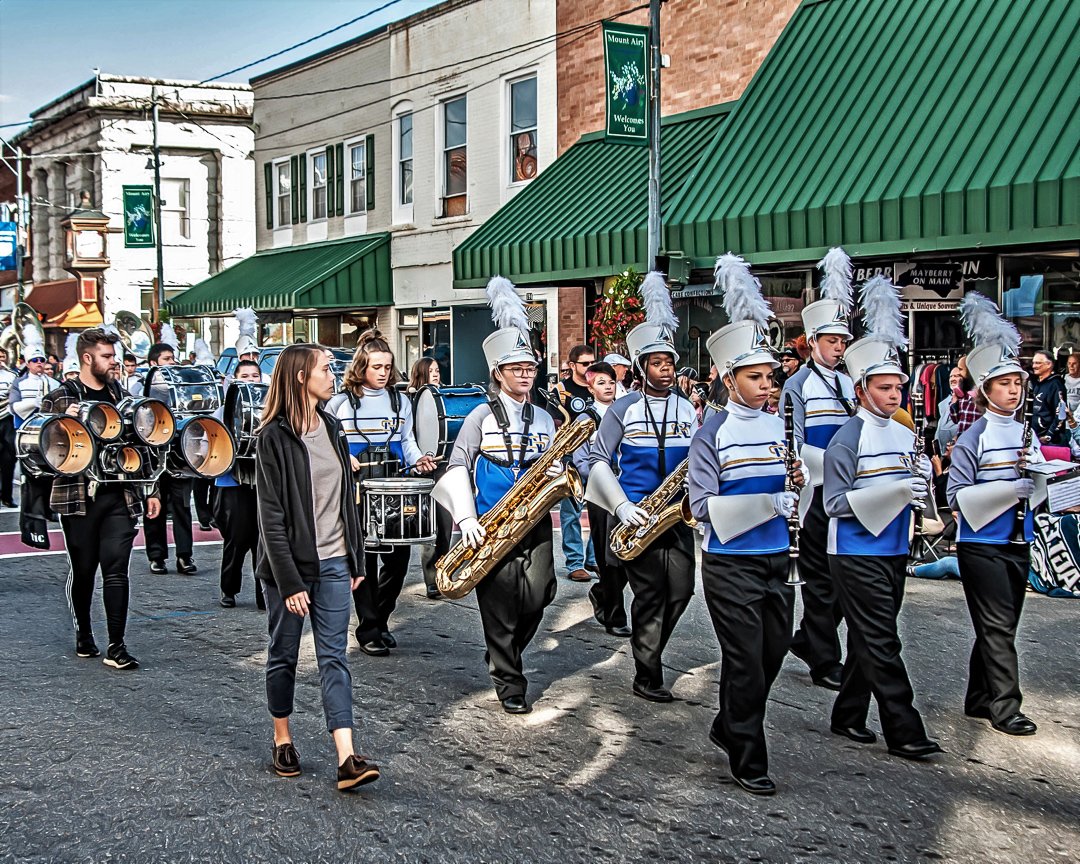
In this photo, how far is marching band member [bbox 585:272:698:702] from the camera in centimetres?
676

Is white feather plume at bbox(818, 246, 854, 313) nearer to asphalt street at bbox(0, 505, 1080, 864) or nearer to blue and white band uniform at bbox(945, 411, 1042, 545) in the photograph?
asphalt street at bbox(0, 505, 1080, 864)

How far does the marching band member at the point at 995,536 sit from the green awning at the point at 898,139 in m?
6.06

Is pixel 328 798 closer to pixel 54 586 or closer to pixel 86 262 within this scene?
pixel 54 586

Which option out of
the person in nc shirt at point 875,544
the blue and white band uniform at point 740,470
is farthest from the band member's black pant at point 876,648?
the blue and white band uniform at point 740,470

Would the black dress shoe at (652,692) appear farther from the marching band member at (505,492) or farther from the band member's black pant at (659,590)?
the marching band member at (505,492)

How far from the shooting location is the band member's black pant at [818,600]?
7035 millimetres

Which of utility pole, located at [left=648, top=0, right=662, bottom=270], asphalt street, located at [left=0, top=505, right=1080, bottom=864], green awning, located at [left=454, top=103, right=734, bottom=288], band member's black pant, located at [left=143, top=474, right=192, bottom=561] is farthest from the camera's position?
green awning, located at [left=454, top=103, right=734, bottom=288]

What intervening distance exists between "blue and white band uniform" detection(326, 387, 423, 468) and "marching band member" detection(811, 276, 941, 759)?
3204 millimetres

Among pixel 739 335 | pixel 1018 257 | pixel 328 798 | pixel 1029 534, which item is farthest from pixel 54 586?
pixel 1018 257

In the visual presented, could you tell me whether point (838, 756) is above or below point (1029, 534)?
below

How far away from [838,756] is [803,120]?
1074 cm

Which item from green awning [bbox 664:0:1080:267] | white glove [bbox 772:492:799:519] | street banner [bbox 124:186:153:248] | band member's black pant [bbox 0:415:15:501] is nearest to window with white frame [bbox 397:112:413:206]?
street banner [bbox 124:186:153:248]

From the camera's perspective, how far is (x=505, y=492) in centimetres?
679

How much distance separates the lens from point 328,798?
5.27m
